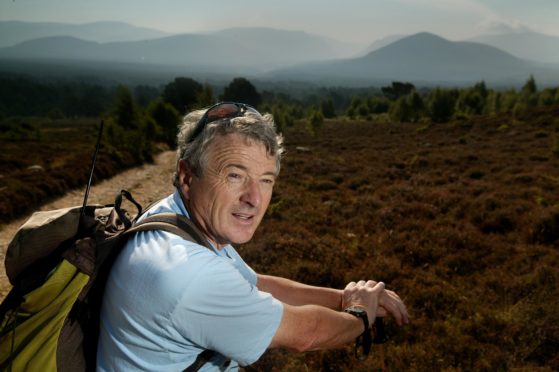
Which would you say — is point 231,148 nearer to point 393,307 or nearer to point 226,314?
point 226,314

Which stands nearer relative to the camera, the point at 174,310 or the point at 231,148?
the point at 174,310

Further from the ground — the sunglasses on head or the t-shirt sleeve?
the sunglasses on head

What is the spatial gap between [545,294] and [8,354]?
7.27 m

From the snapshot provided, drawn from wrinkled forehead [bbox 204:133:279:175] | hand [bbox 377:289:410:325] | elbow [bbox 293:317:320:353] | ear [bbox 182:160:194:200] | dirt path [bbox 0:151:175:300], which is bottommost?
dirt path [bbox 0:151:175:300]

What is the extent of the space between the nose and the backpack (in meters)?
0.43

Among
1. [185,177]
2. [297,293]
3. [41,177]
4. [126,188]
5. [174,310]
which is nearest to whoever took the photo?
[174,310]

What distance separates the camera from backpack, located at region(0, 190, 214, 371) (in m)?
1.39

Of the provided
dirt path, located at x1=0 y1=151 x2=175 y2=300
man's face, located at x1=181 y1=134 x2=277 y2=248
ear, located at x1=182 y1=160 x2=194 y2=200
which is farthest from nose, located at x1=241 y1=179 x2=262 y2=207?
dirt path, located at x1=0 y1=151 x2=175 y2=300

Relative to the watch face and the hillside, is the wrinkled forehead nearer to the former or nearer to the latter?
the watch face

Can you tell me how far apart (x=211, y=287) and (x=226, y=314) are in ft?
0.46

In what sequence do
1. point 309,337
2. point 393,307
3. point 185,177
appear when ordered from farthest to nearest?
point 393,307 → point 185,177 → point 309,337

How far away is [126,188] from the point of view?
16.4 meters

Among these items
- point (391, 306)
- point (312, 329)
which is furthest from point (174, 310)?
point (391, 306)

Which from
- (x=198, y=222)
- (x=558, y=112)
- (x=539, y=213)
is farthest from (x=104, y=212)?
(x=558, y=112)
